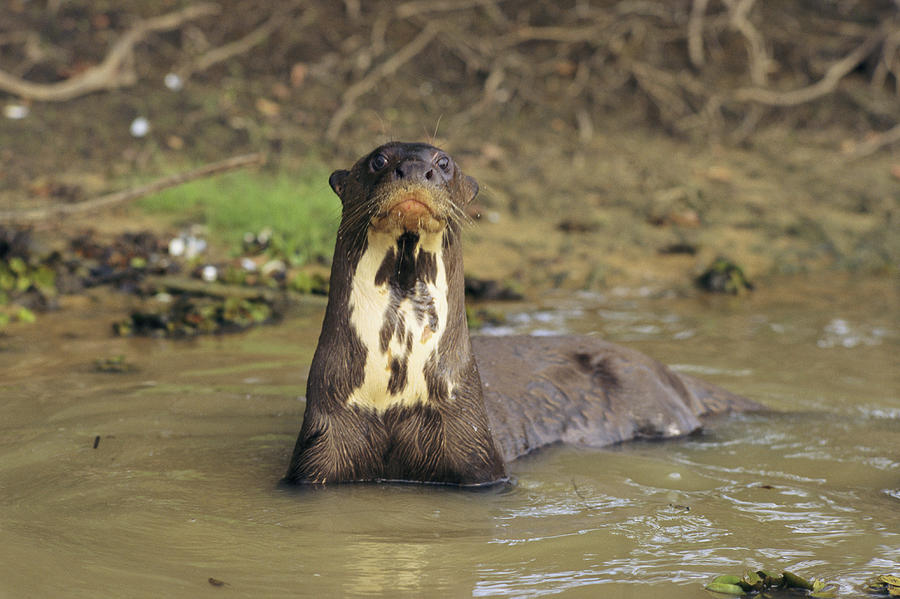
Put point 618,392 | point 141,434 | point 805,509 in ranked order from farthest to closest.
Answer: point 618,392
point 141,434
point 805,509

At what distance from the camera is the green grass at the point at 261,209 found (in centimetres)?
685

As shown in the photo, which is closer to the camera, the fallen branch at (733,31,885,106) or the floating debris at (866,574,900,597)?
the floating debris at (866,574,900,597)

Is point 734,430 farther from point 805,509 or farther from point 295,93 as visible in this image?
point 295,93

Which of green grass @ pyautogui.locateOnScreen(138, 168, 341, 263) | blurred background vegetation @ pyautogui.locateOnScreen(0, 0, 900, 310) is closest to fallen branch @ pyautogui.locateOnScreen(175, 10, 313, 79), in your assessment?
blurred background vegetation @ pyautogui.locateOnScreen(0, 0, 900, 310)

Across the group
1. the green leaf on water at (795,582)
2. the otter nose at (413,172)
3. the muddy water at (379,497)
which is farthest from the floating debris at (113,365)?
the green leaf on water at (795,582)

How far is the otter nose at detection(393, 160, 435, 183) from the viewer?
9.57 ft

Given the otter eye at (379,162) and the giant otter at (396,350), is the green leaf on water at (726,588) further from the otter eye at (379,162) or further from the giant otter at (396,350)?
the otter eye at (379,162)

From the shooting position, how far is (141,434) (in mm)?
3854

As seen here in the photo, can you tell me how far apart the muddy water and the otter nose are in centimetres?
87

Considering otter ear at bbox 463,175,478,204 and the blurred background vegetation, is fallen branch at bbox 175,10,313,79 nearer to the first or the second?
the blurred background vegetation

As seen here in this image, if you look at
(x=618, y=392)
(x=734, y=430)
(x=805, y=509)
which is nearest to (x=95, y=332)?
(x=618, y=392)

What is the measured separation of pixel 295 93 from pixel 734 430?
540 cm

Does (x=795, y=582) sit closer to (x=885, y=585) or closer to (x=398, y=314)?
(x=885, y=585)

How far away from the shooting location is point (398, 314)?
3.16 m
